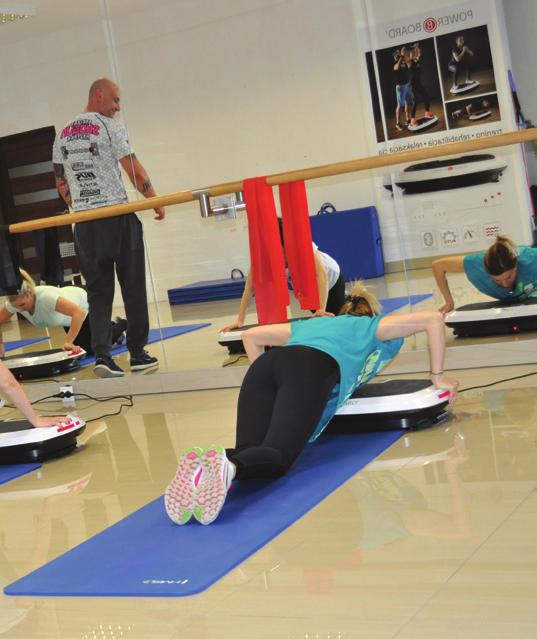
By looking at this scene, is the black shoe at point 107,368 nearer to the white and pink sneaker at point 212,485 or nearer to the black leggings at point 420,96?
the black leggings at point 420,96

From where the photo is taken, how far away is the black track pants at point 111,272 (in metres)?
6.41

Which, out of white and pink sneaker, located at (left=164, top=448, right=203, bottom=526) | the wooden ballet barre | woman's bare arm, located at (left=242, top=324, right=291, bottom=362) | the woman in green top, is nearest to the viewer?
white and pink sneaker, located at (left=164, top=448, right=203, bottom=526)

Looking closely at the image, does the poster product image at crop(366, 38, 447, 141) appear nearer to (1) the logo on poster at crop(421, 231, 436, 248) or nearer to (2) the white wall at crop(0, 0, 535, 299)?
(2) the white wall at crop(0, 0, 535, 299)

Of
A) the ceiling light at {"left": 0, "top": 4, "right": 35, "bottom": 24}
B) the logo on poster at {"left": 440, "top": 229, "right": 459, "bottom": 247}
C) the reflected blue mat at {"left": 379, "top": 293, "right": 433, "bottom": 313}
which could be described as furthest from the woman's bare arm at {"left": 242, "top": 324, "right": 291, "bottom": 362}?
the ceiling light at {"left": 0, "top": 4, "right": 35, "bottom": 24}

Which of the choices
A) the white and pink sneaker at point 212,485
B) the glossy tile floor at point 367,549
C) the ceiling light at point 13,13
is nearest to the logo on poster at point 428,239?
the glossy tile floor at point 367,549

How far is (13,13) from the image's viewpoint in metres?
6.82

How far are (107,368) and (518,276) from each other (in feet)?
8.94

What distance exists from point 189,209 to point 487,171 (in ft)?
6.24

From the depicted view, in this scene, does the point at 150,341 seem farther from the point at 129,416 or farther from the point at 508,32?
the point at 508,32

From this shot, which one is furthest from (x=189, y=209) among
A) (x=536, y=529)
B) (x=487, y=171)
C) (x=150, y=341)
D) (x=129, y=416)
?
(x=536, y=529)

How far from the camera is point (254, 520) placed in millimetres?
3328

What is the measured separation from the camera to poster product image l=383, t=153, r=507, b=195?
543cm

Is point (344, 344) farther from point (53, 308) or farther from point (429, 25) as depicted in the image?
point (53, 308)

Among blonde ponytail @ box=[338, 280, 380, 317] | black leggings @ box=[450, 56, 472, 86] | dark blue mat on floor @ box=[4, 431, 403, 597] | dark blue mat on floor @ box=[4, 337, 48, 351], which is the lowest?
dark blue mat on floor @ box=[4, 431, 403, 597]
